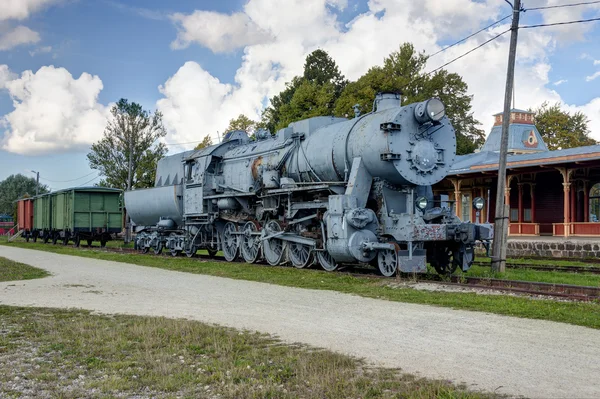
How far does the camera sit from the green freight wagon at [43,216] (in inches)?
1571

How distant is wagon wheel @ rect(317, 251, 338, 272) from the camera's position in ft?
53.6

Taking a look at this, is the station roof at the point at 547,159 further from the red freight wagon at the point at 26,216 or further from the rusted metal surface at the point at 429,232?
the red freight wagon at the point at 26,216

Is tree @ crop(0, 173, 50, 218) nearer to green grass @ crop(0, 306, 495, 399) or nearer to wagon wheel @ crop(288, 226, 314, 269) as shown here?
wagon wheel @ crop(288, 226, 314, 269)

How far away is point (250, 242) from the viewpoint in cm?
2003

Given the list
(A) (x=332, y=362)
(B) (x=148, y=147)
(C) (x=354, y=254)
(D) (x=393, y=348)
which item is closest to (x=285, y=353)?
(A) (x=332, y=362)

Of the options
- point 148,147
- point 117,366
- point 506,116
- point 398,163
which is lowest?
point 117,366

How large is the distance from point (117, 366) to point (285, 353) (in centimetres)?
195

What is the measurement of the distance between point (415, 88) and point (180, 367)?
50933mm

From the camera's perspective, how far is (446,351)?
23.2ft

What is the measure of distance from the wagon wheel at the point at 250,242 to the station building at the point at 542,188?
10895 mm

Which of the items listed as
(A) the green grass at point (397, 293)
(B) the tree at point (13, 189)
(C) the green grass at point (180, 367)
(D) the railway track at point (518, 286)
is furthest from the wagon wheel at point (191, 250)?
(B) the tree at point (13, 189)

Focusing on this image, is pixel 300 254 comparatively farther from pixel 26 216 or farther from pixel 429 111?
pixel 26 216

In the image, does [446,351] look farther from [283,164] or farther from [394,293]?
[283,164]

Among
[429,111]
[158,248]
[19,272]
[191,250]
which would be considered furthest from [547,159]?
[19,272]
